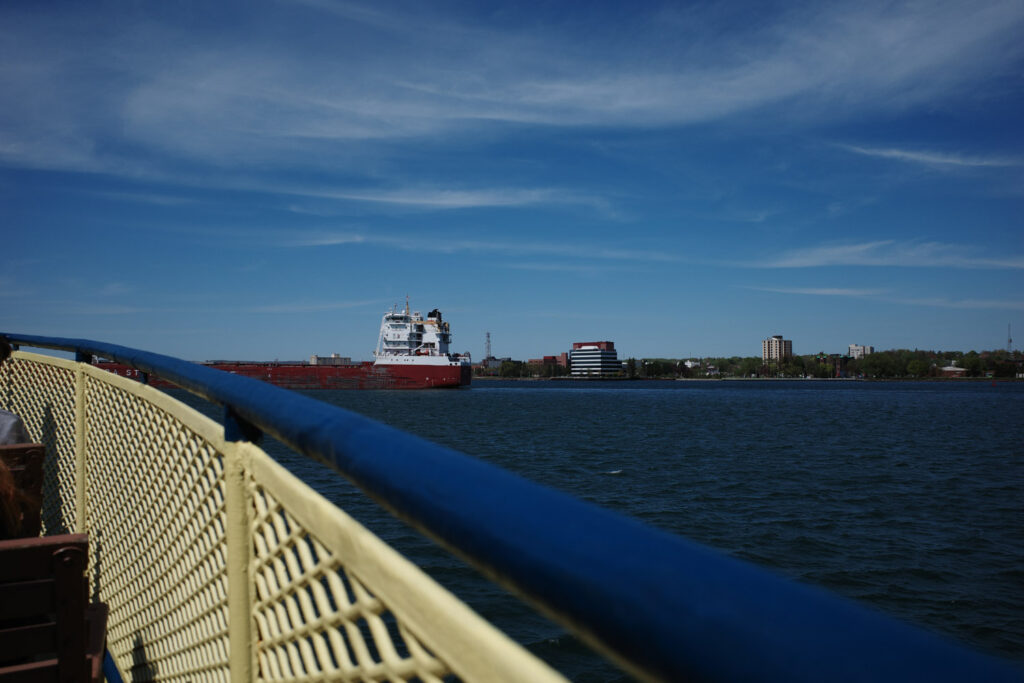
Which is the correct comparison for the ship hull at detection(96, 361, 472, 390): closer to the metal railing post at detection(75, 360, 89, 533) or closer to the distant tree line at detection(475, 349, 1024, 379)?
the metal railing post at detection(75, 360, 89, 533)

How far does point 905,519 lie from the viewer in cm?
1159

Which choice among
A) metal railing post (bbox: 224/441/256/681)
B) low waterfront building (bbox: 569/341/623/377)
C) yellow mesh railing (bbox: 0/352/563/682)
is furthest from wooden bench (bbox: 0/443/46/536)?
low waterfront building (bbox: 569/341/623/377)

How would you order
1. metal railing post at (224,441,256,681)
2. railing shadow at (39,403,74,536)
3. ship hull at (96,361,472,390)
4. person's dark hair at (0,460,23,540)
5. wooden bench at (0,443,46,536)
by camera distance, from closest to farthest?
metal railing post at (224,441,256,681) → person's dark hair at (0,460,23,540) → wooden bench at (0,443,46,536) → railing shadow at (39,403,74,536) → ship hull at (96,361,472,390)

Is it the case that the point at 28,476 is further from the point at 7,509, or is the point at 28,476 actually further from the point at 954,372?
the point at 954,372

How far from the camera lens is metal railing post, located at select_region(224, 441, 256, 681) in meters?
1.30

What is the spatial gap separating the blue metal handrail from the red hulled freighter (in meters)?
56.8

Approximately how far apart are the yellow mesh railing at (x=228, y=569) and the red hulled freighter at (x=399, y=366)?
54.3 metres

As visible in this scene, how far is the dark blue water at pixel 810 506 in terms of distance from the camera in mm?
7495

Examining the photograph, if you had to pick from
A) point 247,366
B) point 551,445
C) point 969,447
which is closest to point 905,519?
point 551,445

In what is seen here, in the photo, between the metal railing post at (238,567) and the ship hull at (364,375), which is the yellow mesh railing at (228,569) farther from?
the ship hull at (364,375)

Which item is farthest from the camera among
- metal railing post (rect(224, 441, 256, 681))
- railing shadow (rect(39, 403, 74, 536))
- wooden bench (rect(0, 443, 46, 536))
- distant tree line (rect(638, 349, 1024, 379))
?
distant tree line (rect(638, 349, 1024, 379))

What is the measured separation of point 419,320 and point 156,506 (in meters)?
61.2

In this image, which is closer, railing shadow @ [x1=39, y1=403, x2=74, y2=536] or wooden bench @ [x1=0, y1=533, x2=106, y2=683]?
wooden bench @ [x1=0, y1=533, x2=106, y2=683]

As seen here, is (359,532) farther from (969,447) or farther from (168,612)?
(969,447)
